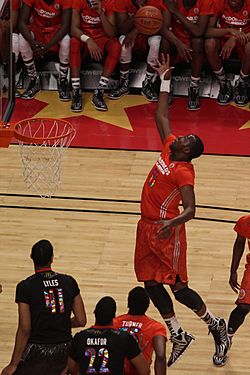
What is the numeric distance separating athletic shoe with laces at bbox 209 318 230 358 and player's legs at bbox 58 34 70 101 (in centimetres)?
531

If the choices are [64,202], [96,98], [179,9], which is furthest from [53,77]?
[64,202]

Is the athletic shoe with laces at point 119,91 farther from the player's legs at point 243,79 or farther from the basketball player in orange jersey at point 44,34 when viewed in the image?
the player's legs at point 243,79

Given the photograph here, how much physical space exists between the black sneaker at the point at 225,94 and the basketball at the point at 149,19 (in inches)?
53.0

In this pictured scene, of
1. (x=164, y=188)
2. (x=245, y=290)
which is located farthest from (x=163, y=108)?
(x=245, y=290)

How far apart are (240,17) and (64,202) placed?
3.59 meters

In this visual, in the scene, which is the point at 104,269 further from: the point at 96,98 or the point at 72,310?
the point at 96,98

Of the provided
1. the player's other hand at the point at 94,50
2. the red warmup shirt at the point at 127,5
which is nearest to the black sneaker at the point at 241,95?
the red warmup shirt at the point at 127,5

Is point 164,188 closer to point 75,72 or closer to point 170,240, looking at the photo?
point 170,240

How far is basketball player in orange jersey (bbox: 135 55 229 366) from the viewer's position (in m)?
7.11

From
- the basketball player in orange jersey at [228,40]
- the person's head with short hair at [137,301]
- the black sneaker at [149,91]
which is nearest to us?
the person's head with short hair at [137,301]

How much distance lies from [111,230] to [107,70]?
127 inches

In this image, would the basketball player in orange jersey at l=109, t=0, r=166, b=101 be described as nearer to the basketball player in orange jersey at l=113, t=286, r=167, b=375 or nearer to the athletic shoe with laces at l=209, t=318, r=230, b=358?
the athletic shoe with laces at l=209, t=318, r=230, b=358

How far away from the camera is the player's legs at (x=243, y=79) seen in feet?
38.3

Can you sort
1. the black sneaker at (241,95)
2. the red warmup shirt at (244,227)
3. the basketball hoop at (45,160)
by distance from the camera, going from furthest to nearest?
the black sneaker at (241,95) < the basketball hoop at (45,160) < the red warmup shirt at (244,227)
